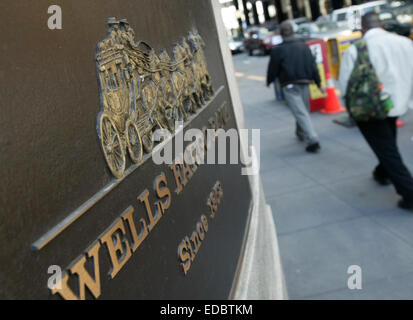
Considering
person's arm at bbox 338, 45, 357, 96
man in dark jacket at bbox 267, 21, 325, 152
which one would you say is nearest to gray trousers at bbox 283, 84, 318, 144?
man in dark jacket at bbox 267, 21, 325, 152

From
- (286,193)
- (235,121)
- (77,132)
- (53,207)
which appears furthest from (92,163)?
(286,193)

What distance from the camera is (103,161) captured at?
1635mm

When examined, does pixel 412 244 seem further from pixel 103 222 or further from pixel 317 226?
pixel 103 222

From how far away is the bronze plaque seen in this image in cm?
126

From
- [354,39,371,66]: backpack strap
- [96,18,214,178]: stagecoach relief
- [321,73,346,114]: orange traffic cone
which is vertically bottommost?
[321,73,346,114]: orange traffic cone

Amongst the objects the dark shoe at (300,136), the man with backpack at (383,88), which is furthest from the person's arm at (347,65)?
the dark shoe at (300,136)

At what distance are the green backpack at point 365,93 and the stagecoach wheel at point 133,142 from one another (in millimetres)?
3569

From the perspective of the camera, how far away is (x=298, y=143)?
28.0 ft

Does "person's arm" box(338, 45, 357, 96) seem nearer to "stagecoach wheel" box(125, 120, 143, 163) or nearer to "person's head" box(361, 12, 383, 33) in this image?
"person's head" box(361, 12, 383, 33)

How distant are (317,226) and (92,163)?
3.98m

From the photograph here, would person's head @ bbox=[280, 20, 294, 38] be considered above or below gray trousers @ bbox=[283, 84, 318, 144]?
above

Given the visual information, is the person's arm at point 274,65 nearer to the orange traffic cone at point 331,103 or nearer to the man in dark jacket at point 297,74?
the man in dark jacket at point 297,74

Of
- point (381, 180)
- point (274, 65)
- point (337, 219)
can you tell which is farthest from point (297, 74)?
point (337, 219)

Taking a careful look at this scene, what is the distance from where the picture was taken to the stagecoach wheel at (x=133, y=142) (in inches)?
72.1
